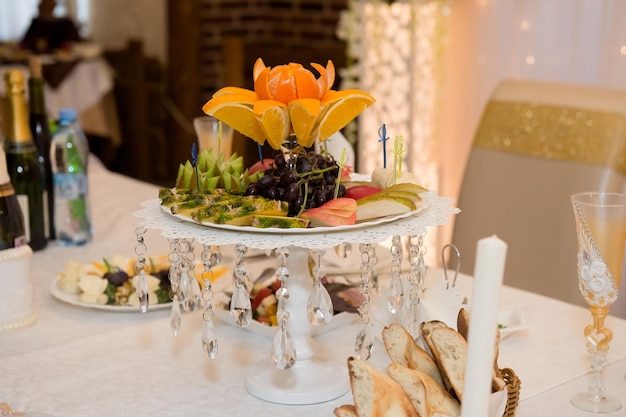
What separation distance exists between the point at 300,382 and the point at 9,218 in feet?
1.97

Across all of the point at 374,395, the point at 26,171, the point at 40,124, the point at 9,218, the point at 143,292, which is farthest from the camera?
the point at 40,124

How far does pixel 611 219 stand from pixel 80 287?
2.74 feet

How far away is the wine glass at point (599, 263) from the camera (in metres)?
1.07

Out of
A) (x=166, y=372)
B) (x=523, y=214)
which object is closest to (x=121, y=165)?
(x=523, y=214)

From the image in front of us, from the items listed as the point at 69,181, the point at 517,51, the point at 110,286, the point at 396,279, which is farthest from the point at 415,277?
the point at 517,51

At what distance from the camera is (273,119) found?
108 cm

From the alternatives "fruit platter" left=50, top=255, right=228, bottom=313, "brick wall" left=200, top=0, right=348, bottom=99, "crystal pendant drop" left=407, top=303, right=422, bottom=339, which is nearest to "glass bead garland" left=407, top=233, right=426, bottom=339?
"crystal pendant drop" left=407, top=303, right=422, bottom=339

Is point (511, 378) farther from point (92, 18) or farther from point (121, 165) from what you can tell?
point (92, 18)

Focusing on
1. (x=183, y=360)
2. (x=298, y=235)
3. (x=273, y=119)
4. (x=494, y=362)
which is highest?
(x=273, y=119)

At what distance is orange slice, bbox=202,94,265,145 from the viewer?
1.09 m

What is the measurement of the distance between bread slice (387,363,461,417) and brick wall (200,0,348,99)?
4117 mm

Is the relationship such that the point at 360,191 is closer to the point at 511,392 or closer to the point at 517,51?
the point at 511,392

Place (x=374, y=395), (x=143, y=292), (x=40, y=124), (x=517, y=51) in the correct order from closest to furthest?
(x=374, y=395) < (x=143, y=292) < (x=40, y=124) < (x=517, y=51)

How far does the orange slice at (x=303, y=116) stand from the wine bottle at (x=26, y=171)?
2.55 feet
